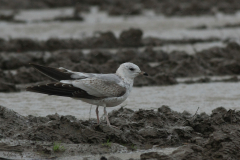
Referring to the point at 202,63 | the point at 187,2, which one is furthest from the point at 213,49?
the point at 187,2

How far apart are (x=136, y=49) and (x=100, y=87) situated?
27.2ft

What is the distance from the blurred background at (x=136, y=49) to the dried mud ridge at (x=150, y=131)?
4.72 ft

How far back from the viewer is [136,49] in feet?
48.7

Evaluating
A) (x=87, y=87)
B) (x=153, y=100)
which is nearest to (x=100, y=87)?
(x=87, y=87)

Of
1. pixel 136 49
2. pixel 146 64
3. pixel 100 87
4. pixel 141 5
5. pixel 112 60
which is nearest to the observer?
pixel 100 87

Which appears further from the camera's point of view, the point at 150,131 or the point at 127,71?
the point at 127,71

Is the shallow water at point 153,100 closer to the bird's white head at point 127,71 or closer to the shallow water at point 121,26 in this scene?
the bird's white head at point 127,71

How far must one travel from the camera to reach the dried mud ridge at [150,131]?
5676 millimetres

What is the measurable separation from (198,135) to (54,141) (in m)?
1.99

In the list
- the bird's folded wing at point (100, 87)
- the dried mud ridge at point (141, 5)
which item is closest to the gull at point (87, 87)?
the bird's folded wing at point (100, 87)

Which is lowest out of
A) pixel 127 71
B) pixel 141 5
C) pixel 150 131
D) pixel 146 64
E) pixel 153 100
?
pixel 141 5

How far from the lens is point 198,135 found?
6676 millimetres

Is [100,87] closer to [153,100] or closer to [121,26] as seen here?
[153,100]

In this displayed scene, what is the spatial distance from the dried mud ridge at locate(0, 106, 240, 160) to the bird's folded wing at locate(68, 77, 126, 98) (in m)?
0.44
